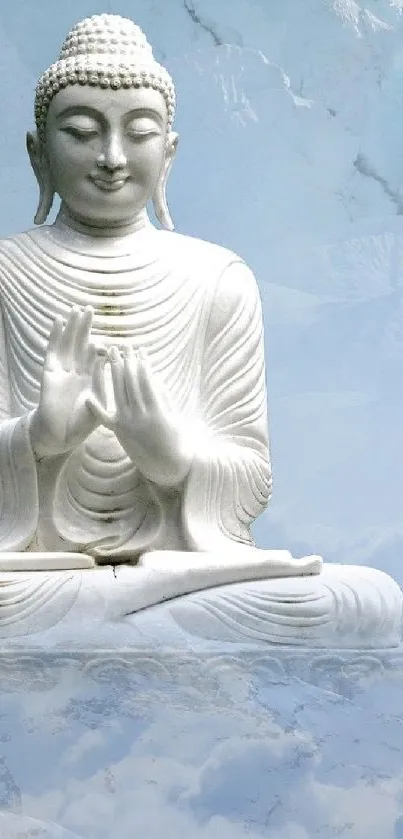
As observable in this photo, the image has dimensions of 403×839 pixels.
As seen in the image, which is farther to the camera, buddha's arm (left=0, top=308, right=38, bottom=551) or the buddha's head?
the buddha's head

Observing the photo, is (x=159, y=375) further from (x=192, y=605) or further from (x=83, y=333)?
(x=192, y=605)

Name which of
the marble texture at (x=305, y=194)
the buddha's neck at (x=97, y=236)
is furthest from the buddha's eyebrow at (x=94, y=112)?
the marble texture at (x=305, y=194)

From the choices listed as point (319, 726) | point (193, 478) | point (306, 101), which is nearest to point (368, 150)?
point (306, 101)

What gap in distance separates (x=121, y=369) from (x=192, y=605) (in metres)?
0.56

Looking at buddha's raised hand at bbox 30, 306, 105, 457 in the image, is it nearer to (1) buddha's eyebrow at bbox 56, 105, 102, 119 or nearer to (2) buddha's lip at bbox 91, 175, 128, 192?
(2) buddha's lip at bbox 91, 175, 128, 192

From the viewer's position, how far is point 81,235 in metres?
5.05

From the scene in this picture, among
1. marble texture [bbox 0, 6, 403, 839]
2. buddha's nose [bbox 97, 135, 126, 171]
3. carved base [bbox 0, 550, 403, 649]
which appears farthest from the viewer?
marble texture [bbox 0, 6, 403, 839]

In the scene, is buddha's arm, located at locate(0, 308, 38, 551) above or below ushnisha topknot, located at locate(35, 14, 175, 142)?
below

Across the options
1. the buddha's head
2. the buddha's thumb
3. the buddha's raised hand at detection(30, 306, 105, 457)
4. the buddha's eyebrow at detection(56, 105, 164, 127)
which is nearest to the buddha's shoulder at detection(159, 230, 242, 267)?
the buddha's head

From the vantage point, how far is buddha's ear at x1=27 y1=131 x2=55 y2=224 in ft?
16.7

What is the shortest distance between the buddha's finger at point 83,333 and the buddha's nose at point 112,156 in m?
0.43

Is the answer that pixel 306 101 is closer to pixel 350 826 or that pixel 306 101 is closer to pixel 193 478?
pixel 193 478

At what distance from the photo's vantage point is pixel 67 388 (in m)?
4.60

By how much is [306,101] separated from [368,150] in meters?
0.28
